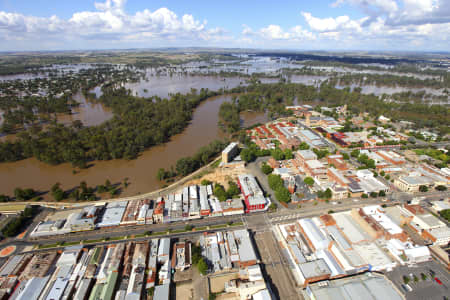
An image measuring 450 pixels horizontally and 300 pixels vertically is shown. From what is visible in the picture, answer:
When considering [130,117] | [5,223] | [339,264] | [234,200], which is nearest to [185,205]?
[234,200]

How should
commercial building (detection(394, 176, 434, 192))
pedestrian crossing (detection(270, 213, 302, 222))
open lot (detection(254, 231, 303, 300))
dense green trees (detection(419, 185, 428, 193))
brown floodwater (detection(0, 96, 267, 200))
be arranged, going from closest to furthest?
open lot (detection(254, 231, 303, 300))
pedestrian crossing (detection(270, 213, 302, 222))
dense green trees (detection(419, 185, 428, 193))
commercial building (detection(394, 176, 434, 192))
brown floodwater (detection(0, 96, 267, 200))

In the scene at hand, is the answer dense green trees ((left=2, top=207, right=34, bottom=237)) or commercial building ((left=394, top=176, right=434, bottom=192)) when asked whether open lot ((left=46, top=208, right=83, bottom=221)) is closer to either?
dense green trees ((left=2, top=207, right=34, bottom=237))

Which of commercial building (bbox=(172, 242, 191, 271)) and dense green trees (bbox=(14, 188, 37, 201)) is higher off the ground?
dense green trees (bbox=(14, 188, 37, 201))

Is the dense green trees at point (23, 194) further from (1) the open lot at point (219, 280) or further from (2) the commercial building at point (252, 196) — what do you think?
(2) the commercial building at point (252, 196)

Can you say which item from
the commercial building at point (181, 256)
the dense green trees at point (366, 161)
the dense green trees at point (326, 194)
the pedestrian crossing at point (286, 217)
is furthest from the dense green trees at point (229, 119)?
the commercial building at point (181, 256)

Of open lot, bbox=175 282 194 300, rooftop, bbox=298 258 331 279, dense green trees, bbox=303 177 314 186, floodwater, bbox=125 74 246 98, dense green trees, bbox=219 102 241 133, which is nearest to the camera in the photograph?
open lot, bbox=175 282 194 300

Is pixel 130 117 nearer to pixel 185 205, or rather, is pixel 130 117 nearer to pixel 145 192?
pixel 145 192

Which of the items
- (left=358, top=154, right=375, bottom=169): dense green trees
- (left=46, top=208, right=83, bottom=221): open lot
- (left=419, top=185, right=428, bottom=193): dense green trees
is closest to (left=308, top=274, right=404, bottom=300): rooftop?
(left=419, top=185, right=428, bottom=193): dense green trees
